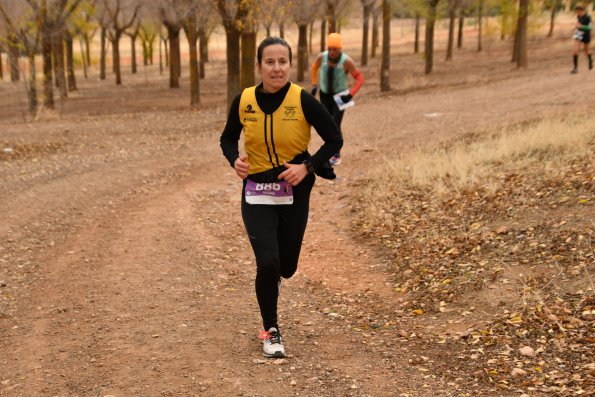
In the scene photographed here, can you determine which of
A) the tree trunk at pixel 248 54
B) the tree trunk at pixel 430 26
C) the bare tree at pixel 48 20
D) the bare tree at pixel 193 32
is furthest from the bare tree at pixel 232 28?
the tree trunk at pixel 430 26

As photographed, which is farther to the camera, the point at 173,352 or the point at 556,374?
the point at 173,352

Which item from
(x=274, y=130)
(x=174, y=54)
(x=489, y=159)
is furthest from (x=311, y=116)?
(x=174, y=54)

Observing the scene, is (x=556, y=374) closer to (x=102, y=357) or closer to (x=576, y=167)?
(x=102, y=357)

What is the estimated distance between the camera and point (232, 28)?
16844mm

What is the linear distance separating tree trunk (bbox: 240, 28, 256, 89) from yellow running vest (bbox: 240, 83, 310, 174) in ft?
40.9

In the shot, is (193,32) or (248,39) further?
(193,32)

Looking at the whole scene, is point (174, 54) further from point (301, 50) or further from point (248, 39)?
point (248, 39)

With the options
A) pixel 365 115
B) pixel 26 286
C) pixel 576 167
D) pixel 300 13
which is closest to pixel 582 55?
pixel 300 13

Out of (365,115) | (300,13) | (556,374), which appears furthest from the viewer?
(300,13)

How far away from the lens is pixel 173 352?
192 inches

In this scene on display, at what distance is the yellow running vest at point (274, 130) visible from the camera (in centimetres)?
436

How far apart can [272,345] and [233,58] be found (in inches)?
559

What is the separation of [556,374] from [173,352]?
262 centimetres

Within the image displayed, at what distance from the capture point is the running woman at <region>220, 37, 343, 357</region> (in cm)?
435
